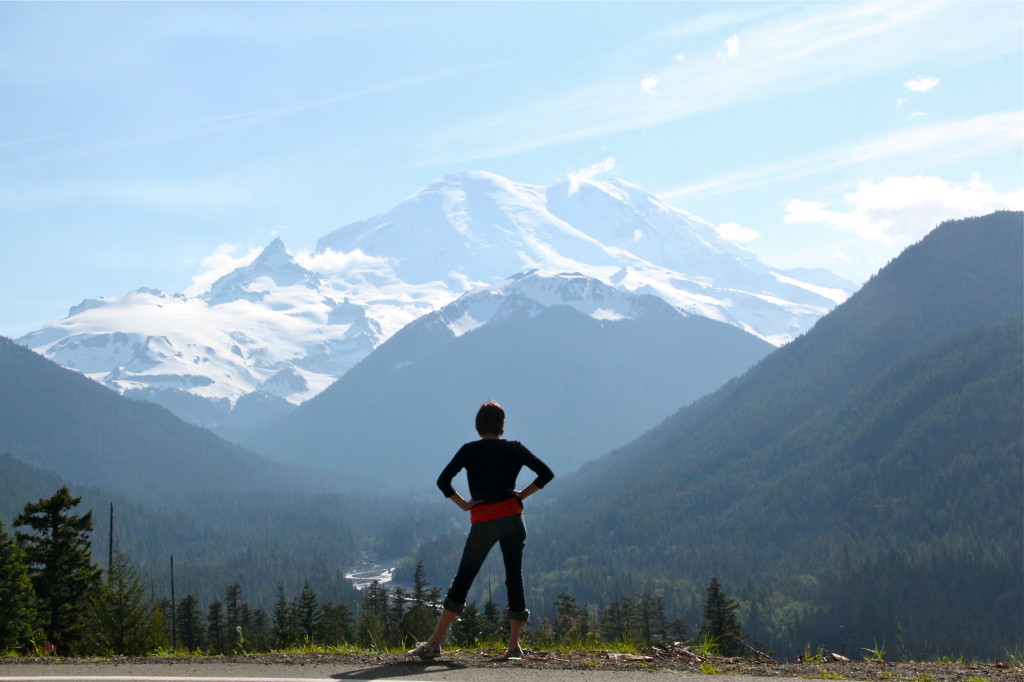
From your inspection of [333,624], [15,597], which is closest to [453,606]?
[15,597]

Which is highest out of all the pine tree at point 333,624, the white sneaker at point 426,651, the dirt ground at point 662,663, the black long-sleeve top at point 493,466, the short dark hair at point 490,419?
the short dark hair at point 490,419

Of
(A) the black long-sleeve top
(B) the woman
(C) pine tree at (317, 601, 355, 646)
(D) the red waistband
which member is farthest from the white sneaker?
(C) pine tree at (317, 601, 355, 646)

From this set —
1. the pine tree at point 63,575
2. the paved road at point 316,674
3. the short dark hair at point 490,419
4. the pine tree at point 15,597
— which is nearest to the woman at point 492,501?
the short dark hair at point 490,419

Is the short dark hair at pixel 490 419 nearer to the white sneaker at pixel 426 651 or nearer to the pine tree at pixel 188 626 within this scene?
the white sneaker at pixel 426 651

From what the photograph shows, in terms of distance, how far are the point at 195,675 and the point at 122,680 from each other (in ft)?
3.22

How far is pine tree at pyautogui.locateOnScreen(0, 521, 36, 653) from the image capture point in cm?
3191

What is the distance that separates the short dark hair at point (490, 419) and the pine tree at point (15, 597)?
23.6 meters

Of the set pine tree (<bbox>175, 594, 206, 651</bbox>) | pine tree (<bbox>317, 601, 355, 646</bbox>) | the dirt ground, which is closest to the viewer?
the dirt ground

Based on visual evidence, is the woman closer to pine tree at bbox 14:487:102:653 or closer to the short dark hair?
the short dark hair

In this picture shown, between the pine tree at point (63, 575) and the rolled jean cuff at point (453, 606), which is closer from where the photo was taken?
the rolled jean cuff at point (453, 606)

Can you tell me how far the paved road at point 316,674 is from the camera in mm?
12977

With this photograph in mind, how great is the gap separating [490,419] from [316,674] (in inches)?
175

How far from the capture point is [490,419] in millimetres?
14531

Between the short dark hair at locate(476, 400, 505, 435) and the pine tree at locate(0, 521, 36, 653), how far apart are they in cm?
2363
